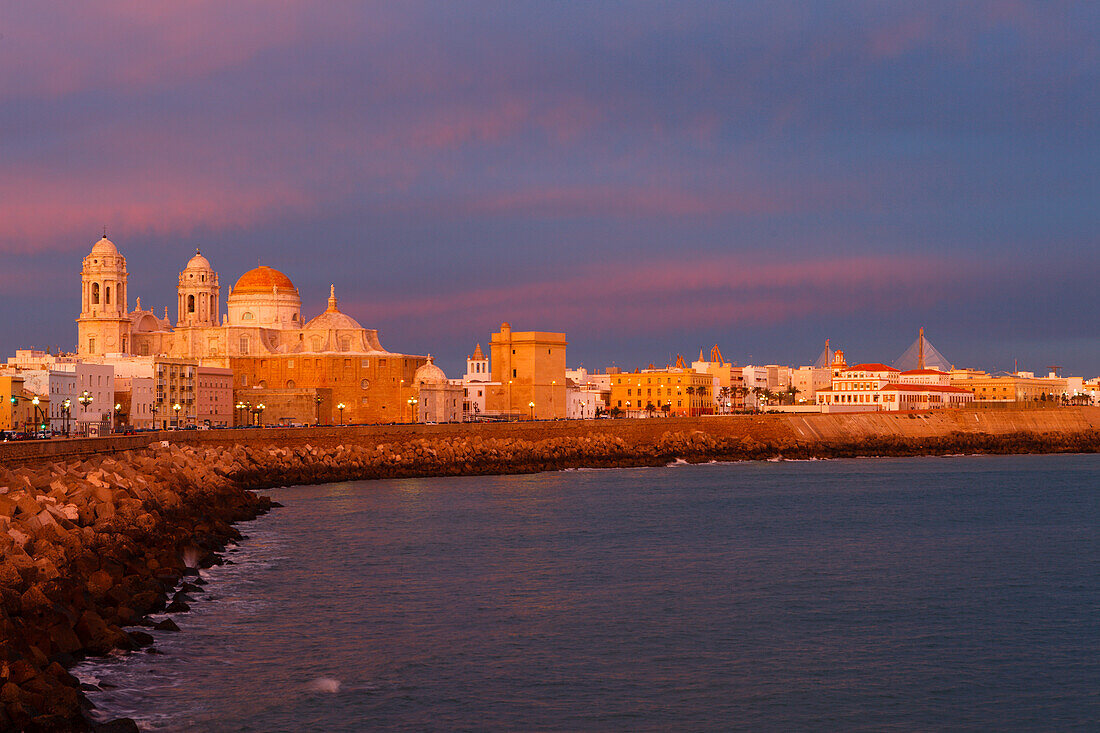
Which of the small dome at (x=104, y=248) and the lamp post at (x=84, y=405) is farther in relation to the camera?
the small dome at (x=104, y=248)

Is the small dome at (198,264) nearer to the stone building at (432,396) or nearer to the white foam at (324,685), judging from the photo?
the stone building at (432,396)

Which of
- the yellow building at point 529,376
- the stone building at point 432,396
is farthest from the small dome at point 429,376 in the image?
the yellow building at point 529,376

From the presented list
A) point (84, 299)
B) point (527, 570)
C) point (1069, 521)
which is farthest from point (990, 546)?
point (84, 299)

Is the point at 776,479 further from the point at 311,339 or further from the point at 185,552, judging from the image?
the point at 311,339

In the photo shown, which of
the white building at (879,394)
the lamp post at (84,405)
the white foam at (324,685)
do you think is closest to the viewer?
the white foam at (324,685)

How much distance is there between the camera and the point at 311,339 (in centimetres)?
9706

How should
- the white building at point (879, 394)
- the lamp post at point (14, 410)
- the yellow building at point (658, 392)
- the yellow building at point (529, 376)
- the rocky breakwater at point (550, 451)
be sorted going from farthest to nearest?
the yellow building at point (658, 392) → the white building at point (879, 394) → the yellow building at point (529, 376) → the lamp post at point (14, 410) → the rocky breakwater at point (550, 451)

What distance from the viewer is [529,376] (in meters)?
102

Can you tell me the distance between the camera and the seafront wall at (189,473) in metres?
17.2

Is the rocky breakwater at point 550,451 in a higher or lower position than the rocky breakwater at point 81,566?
higher

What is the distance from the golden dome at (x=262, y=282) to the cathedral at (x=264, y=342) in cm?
8

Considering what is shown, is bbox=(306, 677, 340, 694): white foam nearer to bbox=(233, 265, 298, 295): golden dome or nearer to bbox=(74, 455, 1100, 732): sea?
bbox=(74, 455, 1100, 732): sea

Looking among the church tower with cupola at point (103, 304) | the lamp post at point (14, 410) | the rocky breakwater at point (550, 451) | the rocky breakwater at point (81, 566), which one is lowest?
the rocky breakwater at point (81, 566)

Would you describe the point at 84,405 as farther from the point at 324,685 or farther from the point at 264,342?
the point at 324,685
